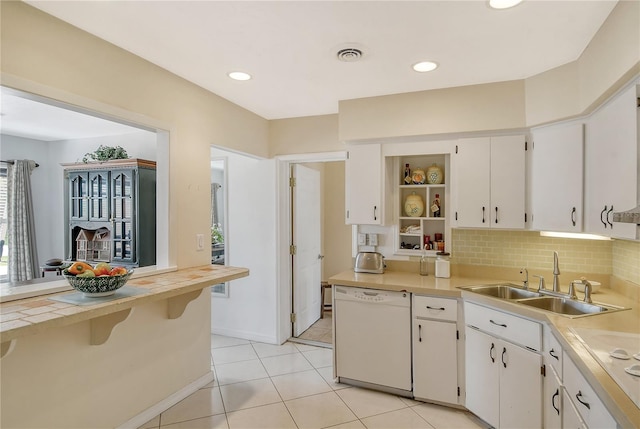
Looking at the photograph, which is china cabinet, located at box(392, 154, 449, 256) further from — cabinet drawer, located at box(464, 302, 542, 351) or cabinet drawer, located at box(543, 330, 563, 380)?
cabinet drawer, located at box(543, 330, 563, 380)

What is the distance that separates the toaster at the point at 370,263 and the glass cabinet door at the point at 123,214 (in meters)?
2.47

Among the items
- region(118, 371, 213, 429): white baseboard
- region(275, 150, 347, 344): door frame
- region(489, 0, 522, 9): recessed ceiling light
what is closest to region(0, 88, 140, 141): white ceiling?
region(275, 150, 347, 344): door frame

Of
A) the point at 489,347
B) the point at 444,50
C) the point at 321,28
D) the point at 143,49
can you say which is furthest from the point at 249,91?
the point at 489,347

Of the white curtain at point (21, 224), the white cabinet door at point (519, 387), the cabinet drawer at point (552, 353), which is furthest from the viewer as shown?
the white curtain at point (21, 224)

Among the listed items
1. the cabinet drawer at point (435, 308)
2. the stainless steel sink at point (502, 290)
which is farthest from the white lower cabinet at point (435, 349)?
the stainless steel sink at point (502, 290)

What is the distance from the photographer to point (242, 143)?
3447mm

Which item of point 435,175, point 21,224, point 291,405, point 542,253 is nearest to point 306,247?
point 435,175

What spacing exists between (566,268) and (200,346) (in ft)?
9.85

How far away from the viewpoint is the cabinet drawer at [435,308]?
2570 mm

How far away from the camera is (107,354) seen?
2.15 m

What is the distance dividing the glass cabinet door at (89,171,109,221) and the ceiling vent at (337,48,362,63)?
314 centimetres

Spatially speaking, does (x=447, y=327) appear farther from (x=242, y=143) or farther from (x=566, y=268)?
(x=242, y=143)

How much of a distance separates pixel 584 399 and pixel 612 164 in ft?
4.22

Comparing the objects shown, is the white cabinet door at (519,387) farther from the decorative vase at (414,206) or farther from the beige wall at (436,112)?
the beige wall at (436,112)
